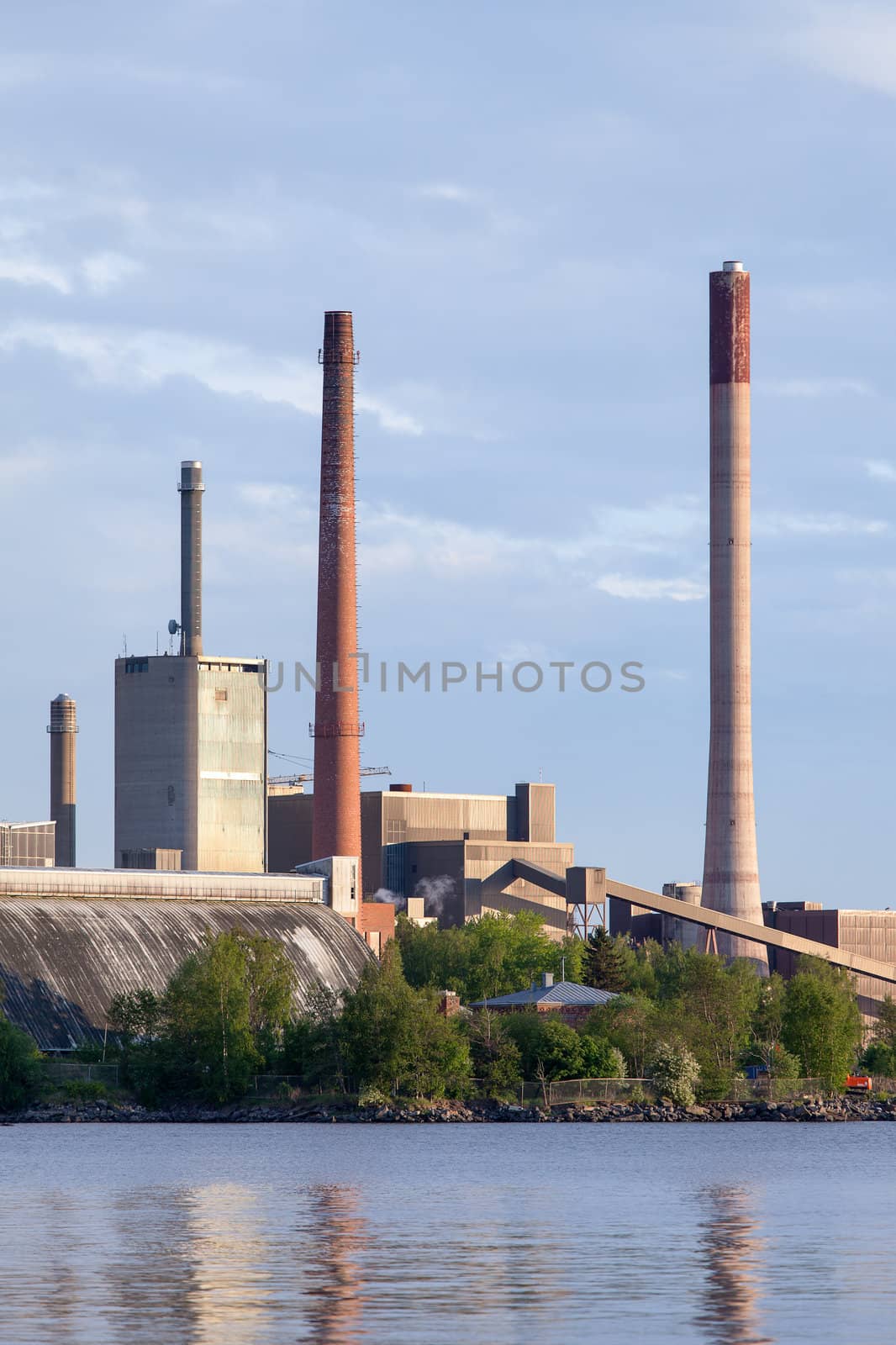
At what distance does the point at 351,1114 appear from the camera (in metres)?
105

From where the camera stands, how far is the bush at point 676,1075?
11056 centimetres

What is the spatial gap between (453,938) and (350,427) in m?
40.2

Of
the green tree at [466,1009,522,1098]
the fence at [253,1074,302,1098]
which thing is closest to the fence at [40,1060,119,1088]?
the fence at [253,1074,302,1098]

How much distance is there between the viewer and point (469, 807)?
196 meters

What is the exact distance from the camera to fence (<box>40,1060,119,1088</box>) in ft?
349

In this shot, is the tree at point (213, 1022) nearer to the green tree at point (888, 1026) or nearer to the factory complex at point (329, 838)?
the factory complex at point (329, 838)

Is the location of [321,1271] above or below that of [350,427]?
below

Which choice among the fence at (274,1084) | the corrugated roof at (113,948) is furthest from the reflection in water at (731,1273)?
the corrugated roof at (113,948)

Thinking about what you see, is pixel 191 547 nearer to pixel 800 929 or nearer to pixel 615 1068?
pixel 800 929

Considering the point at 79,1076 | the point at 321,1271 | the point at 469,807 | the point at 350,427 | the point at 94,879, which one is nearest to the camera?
the point at 321,1271

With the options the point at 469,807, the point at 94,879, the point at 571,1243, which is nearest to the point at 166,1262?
the point at 571,1243

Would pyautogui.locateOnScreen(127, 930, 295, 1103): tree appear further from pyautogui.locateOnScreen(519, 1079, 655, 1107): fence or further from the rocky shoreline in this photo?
pyautogui.locateOnScreen(519, 1079, 655, 1107): fence

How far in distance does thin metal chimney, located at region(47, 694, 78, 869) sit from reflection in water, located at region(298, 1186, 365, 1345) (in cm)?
12573

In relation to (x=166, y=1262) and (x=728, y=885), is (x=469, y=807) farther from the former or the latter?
(x=166, y=1262)
